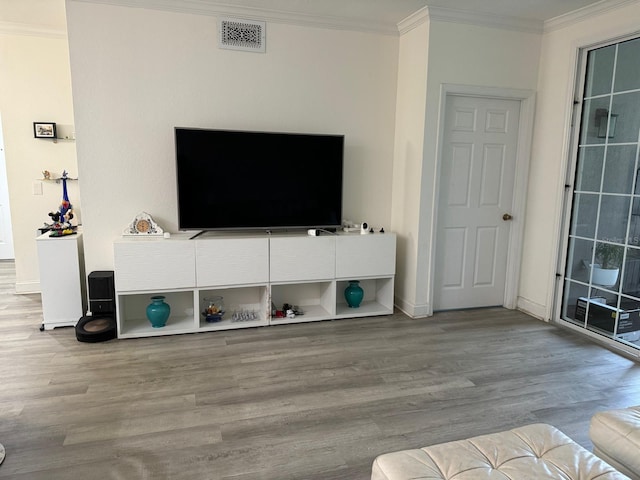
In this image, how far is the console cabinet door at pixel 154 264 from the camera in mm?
3293

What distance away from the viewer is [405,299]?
4.16 metres

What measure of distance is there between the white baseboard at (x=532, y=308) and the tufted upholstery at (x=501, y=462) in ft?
8.62

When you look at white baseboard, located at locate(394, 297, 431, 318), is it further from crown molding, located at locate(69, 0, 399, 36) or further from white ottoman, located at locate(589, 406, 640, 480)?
crown molding, located at locate(69, 0, 399, 36)

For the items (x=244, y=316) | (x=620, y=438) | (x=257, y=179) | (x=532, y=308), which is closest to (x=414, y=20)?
(x=257, y=179)

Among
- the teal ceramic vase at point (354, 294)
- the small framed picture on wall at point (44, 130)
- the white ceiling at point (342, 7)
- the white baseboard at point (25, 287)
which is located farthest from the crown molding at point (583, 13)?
the white baseboard at point (25, 287)

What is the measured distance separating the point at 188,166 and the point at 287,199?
84 centimetres

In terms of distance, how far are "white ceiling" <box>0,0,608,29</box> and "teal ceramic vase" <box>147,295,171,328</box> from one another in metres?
2.33

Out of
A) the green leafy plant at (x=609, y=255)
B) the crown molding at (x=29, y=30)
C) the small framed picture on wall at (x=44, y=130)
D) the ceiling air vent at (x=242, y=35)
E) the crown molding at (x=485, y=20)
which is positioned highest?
the crown molding at (x=485, y=20)

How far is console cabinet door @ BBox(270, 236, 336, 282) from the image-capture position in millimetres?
3641

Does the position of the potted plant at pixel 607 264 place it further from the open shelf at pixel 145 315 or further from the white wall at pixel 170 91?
the open shelf at pixel 145 315

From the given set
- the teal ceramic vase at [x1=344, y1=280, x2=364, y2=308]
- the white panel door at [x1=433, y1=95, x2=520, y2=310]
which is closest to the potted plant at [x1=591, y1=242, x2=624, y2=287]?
the white panel door at [x1=433, y1=95, x2=520, y2=310]

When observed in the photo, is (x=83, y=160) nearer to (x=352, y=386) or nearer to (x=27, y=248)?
(x=27, y=248)

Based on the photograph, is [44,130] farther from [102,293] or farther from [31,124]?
[102,293]

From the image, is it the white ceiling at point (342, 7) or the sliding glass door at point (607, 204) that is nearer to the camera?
the sliding glass door at point (607, 204)
